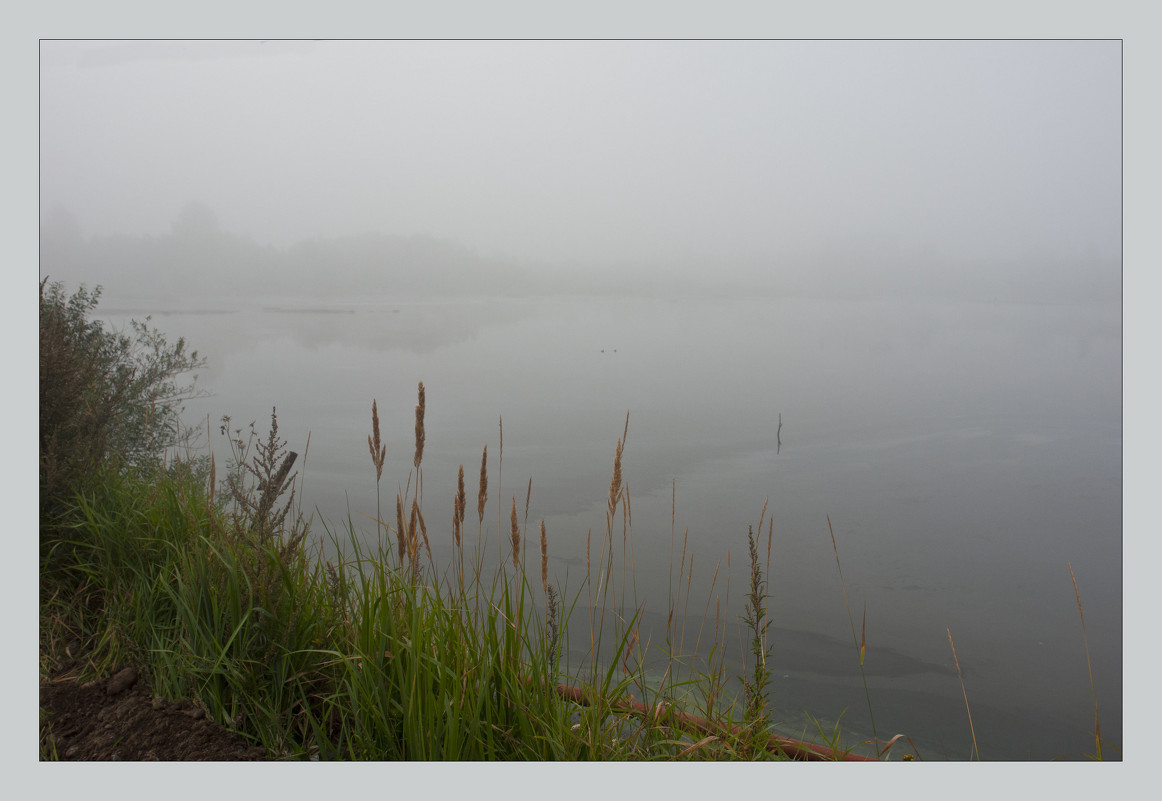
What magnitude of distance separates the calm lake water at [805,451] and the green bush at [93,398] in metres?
0.21

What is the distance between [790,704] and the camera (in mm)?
2320

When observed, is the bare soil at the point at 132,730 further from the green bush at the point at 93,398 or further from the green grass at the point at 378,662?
the green bush at the point at 93,398

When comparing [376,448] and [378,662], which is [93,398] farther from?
[378,662]

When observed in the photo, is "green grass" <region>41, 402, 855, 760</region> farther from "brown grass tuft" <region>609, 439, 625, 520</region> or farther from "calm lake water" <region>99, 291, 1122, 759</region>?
"calm lake water" <region>99, 291, 1122, 759</region>

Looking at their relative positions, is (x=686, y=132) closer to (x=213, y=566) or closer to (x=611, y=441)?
(x=611, y=441)

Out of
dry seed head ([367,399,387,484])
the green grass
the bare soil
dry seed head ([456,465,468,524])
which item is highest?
dry seed head ([367,399,387,484])

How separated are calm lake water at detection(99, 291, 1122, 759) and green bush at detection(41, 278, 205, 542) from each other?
0.21 m

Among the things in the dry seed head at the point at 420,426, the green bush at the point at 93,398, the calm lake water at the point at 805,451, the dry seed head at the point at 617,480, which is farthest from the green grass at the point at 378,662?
the green bush at the point at 93,398

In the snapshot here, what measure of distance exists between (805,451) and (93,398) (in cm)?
359

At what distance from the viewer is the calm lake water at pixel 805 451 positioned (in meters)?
2.53

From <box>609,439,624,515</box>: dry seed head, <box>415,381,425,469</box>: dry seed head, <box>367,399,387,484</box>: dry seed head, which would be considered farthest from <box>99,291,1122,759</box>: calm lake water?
<box>415,381,425,469</box>: dry seed head

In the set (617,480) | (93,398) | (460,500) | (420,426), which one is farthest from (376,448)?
(93,398)

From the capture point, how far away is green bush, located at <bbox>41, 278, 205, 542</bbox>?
241 centimetres

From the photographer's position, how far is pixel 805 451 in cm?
400
